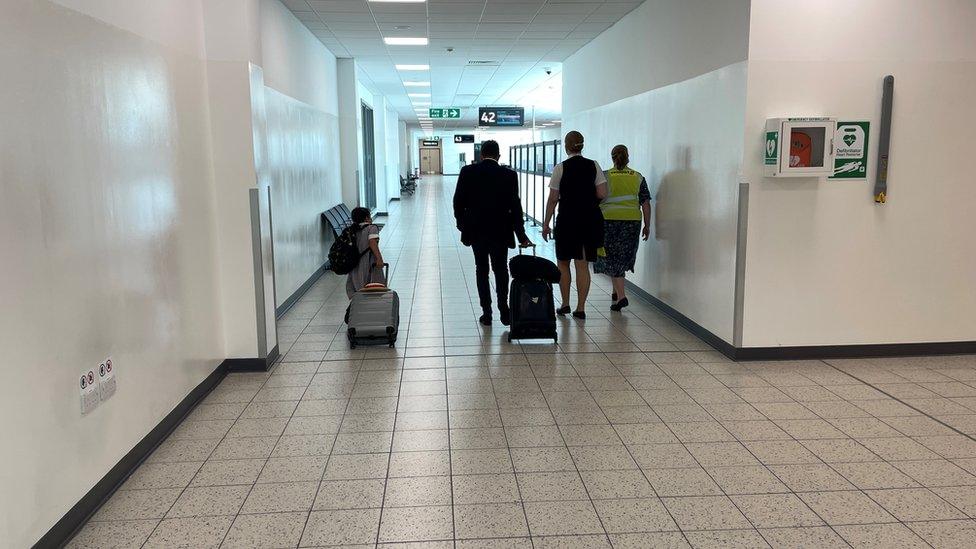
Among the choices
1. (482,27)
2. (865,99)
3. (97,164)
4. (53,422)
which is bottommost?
(53,422)

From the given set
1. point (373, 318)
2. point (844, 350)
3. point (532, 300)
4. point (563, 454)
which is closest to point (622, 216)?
point (532, 300)

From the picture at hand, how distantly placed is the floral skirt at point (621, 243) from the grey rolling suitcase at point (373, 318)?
7.15ft

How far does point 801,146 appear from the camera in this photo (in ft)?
→ 15.2

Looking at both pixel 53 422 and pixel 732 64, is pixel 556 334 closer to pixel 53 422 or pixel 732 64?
pixel 732 64

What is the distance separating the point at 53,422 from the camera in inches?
104

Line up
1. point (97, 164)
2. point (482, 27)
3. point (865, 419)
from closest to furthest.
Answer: point (97, 164)
point (865, 419)
point (482, 27)

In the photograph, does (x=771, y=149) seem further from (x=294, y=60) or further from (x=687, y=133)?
(x=294, y=60)

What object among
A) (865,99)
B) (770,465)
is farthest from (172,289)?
(865,99)

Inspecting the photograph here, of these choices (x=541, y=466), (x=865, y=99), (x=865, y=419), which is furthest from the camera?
(x=865, y=99)

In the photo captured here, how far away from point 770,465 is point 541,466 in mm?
1095

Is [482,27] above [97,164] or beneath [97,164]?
above

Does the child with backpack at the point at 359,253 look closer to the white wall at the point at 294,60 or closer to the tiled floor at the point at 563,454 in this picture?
the tiled floor at the point at 563,454

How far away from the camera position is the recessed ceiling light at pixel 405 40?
9078 mm

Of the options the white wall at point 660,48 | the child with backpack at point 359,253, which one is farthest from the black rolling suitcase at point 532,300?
the white wall at point 660,48
